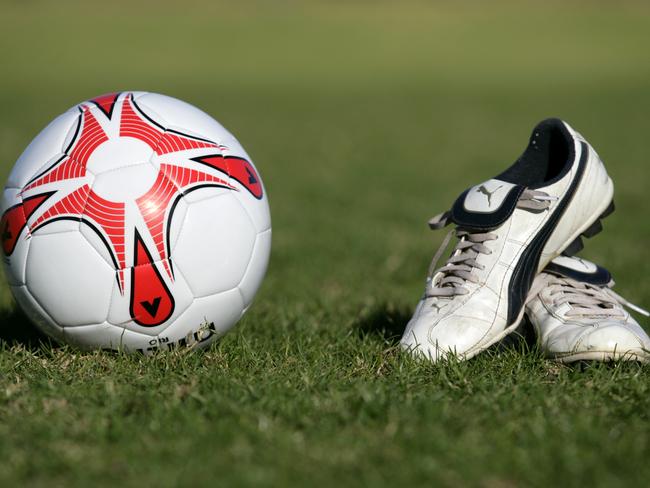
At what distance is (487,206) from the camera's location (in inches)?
152

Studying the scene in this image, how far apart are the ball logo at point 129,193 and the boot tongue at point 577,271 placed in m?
1.69

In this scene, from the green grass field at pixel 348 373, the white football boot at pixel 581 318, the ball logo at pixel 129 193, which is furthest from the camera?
the white football boot at pixel 581 318

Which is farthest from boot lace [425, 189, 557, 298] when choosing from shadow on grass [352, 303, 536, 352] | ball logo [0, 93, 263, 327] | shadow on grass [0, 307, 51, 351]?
A: shadow on grass [0, 307, 51, 351]

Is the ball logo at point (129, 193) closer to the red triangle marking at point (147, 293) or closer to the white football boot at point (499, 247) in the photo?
the red triangle marking at point (147, 293)

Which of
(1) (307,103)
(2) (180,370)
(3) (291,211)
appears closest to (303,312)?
(2) (180,370)

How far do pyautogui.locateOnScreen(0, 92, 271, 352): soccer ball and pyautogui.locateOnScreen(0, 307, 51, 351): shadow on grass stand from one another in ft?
1.13

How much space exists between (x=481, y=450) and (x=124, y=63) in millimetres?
34887

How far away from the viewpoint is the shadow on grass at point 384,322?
13.6ft

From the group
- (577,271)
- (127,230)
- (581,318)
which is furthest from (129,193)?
(577,271)

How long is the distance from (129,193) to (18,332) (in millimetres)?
1226

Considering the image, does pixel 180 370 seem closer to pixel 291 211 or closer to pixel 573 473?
pixel 573 473

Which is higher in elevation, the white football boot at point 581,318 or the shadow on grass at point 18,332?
the white football boot at point 581,318

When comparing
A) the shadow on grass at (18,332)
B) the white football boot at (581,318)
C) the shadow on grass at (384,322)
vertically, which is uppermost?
the white football boot at (581,318)

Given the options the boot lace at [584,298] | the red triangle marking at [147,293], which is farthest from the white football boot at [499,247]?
the red triangle marking at [147,293]
